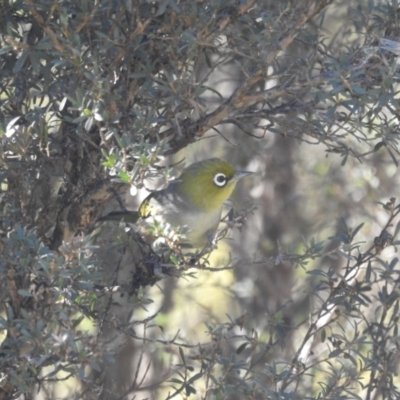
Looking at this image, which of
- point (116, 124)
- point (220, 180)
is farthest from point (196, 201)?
point (116, 124)

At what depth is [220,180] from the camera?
156 inches

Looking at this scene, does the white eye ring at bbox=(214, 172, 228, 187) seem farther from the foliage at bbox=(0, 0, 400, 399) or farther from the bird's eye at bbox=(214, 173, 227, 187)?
the foliage at bbox=(0, 0, 400, 399)

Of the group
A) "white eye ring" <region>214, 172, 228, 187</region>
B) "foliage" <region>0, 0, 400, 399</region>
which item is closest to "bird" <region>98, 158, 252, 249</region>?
"white eye ring" <region>214, 172, 228, 187</region>

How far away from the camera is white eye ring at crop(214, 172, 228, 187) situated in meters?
3.94

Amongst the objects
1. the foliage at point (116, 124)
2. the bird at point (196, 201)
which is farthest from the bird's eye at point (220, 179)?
the foliage at point (116, 124)

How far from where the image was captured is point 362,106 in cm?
252

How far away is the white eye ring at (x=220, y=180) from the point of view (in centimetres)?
394

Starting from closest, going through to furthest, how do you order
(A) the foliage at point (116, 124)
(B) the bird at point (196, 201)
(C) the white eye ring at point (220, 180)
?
(A) the foliage at point (116, 124) < (B) the bird at point (196, 201) < (C) the white eye ring at point (220, 180)

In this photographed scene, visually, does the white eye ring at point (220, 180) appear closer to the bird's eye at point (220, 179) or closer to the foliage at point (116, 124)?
the bird's eye at point (220, 179)

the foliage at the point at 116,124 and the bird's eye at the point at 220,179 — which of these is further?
the bird's eye at the point at 220,179

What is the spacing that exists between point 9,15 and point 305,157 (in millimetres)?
4317

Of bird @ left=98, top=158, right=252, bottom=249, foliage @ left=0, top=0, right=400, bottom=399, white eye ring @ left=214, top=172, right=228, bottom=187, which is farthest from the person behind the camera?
white eye ring @ left=214, top=172, right=228, bottom=187

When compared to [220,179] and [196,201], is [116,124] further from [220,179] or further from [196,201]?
[220,179]

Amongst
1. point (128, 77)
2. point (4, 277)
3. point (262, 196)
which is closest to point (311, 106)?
point (128, 77)
